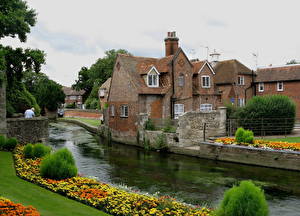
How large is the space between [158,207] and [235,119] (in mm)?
22659

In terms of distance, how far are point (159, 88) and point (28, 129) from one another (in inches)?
658

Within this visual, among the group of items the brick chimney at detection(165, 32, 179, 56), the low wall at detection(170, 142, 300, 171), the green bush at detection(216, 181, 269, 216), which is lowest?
the low wall at detection(170, 142, 300, 171)

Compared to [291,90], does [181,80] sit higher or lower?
higher

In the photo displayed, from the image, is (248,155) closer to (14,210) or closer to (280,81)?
(14,210)

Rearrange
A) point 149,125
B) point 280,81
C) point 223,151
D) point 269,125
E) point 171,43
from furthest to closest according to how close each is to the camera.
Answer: point 280,81 < point 171,43 < point 149,125 < point 269,125 < point 223,151

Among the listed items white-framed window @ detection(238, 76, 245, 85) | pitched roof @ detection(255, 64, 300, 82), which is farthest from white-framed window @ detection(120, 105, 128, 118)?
pitched roof @ detection(255, 64, 300, 82)

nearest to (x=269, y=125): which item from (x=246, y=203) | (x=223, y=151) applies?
(x=223, y=151)

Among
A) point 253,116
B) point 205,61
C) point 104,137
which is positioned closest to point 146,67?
point 205,61

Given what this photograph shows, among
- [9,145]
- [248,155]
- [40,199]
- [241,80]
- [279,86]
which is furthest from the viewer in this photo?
[241,80]

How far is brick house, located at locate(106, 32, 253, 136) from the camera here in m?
36.8

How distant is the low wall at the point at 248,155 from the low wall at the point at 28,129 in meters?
12.5

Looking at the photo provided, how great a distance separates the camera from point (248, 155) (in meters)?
23.7

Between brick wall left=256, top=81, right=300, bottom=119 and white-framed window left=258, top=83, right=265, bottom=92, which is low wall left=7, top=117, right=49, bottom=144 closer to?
brick wall left=256, top=81, right=300, bottom=119

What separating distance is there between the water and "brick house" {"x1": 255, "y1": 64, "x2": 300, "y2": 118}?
26.7m
